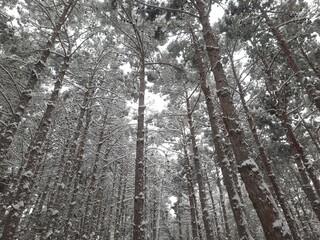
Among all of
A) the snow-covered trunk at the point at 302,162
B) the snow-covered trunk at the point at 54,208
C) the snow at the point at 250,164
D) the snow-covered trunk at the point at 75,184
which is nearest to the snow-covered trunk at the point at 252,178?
the snow at the point at 250,164

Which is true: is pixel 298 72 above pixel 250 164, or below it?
above

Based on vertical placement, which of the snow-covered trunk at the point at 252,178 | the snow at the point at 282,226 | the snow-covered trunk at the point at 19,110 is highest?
the snow-covered trunk at the point at 19,110

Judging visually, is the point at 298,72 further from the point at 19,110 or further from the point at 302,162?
the point at 19,110

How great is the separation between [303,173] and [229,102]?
6.34 meters

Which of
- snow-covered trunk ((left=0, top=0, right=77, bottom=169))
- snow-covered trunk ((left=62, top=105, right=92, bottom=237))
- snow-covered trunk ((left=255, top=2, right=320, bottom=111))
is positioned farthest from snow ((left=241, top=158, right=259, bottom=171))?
snow-covered trunk ((left=62, top=105, right=92, bottom=237))

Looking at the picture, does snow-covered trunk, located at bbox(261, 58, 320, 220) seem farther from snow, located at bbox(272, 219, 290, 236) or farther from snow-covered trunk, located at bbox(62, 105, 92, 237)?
snow-covered trunk, located at bbox(62, 105, 92, 237)

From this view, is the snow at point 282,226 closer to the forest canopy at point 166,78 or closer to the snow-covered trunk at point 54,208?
the forest canopy at point 166,78

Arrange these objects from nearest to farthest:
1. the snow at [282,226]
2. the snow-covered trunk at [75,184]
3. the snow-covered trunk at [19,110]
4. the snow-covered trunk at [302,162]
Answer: the snow at [282,226] < the snow-covered trunk at [19,110] < the snow-covered trunk at [302,162] < the snow-covered trunk at [75,184]

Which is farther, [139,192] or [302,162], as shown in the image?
[302,162]

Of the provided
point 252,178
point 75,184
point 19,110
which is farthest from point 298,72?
point 75,184

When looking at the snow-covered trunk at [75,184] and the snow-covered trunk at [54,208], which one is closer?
the snow-covered trunk at [54,208]

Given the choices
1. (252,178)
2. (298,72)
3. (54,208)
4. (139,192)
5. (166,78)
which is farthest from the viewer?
(166,78)

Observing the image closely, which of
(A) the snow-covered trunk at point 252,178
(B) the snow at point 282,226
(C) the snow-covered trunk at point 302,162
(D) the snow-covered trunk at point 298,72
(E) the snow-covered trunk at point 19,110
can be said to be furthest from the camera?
(C) the snow-covered trunk at point 302,162

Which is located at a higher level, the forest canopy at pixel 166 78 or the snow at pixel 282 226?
the forest canopy at pixel 166 78
